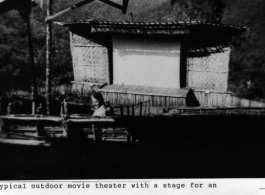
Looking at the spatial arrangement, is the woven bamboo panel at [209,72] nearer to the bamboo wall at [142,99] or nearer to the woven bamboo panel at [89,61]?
the bamboo wall at [142,99]

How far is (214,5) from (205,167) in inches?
313

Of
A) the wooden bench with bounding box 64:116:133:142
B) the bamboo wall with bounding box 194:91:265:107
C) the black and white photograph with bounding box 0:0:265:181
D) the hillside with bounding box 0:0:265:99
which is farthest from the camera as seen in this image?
the hillside with bounding box 0:0:265:99

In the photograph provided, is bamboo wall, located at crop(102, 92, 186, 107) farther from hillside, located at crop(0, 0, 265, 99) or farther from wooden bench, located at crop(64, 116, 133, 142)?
wooden bench, located at crop(64, 116, 133, 142)

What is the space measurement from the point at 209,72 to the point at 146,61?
6.10 ft

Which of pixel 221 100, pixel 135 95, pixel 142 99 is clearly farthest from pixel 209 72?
pixel 135 95

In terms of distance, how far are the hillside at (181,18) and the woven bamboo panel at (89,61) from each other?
1538mm

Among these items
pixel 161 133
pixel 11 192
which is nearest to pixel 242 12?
pixel 161 133

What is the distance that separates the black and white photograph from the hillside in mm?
48

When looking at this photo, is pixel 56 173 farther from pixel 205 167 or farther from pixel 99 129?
pixel 205 167

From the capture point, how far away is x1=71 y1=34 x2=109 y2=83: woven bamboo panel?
26.6 feet

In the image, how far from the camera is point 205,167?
4113 millimetres

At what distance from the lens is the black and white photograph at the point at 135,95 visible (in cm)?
413

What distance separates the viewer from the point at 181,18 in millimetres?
11180

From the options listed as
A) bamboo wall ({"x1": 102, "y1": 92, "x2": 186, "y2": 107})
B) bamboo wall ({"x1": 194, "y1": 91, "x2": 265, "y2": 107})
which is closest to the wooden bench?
bamboo wall ({"x1": 102, "y1": 92, "x2": 186, "y2": 107})
